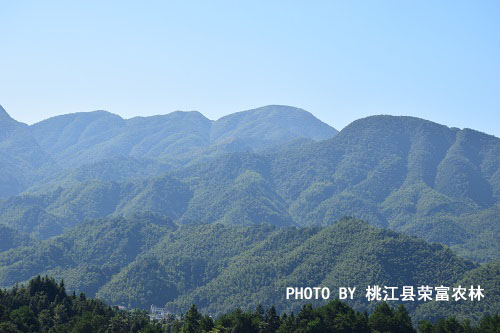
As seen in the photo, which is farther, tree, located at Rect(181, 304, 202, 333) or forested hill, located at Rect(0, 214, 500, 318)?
forested hill, located at Rect(0, 214, 500, 318)

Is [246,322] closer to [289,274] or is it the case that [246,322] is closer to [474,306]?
[474,306]

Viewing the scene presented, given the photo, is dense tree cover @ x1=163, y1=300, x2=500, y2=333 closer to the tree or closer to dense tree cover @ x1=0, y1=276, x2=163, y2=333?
the tree

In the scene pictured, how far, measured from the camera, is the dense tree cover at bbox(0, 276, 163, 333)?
81500 mm

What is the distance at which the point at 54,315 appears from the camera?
3499 inches

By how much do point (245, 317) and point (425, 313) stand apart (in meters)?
69.9

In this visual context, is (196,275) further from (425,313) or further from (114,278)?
(425,313)

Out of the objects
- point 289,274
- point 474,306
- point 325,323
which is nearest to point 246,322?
point 325,323

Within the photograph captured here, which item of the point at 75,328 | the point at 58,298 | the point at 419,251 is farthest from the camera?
the point at 419,251

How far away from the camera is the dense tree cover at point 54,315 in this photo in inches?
3209

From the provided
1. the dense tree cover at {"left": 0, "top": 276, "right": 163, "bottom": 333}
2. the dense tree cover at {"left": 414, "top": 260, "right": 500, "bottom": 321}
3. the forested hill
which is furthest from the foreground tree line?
the forested hill

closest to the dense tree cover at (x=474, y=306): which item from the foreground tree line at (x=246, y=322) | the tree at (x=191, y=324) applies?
the foreground tree line at (x=246, y=322)

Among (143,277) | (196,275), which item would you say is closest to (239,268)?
(196,275)

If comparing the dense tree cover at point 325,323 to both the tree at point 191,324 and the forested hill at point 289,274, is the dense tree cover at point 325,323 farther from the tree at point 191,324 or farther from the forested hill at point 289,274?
the forested hill at point 289,274

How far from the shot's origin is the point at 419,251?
17500 cm
